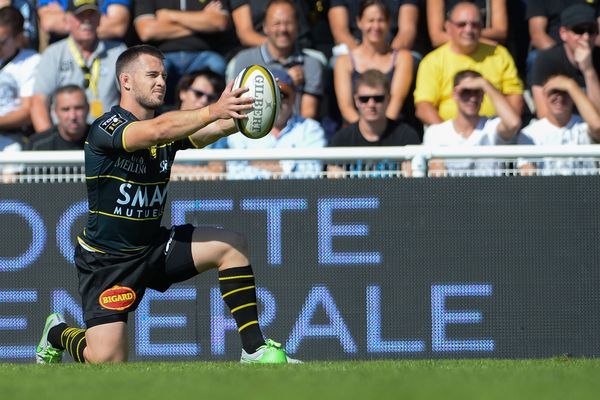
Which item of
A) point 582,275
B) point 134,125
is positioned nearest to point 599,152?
point 582,275

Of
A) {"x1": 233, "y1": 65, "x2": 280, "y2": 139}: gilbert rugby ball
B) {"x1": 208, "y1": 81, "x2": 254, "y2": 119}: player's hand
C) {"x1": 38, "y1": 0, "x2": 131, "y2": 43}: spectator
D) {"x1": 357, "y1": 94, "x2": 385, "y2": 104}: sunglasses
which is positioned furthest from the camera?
{"x1": 38, "y1": 0, "x2": 131, "y2": 43}: spectator

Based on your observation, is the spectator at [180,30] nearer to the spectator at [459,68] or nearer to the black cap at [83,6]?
the black cap at [83,6]

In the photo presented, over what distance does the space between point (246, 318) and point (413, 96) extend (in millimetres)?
4754

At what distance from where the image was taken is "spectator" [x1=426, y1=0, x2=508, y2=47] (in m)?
11.8

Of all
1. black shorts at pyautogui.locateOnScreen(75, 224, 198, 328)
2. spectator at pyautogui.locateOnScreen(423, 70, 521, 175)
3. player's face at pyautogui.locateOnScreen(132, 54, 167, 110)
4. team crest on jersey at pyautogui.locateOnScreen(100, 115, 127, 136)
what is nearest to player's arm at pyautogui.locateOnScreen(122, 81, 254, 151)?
team crest on jersey at pyautogui.locateOnScreen(100, 115, 127, 136)

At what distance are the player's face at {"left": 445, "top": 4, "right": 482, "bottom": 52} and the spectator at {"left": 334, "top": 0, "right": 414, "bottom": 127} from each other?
0.51 metres

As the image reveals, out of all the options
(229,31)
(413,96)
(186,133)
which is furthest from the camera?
(229,31)

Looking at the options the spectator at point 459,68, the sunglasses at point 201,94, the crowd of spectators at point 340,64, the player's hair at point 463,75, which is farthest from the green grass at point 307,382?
Result: the spectator at point 459,68

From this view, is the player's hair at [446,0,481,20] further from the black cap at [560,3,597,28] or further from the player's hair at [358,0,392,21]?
the black cap at [560,3,597,28]

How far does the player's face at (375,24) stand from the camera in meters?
11.4

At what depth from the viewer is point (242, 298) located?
7461 millimetres

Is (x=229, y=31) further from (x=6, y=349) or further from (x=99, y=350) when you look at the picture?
(x=99, y=350)

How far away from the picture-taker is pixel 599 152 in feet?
29.4

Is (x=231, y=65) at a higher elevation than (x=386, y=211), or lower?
higher
